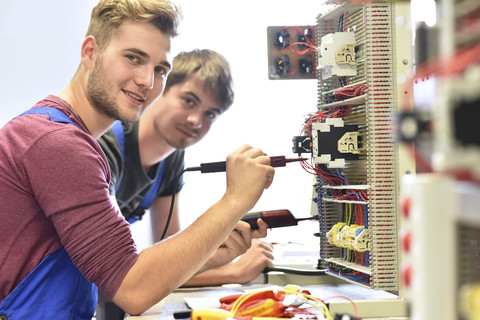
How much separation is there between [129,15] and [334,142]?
627 millimetres

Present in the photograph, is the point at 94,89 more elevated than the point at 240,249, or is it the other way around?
the point at 94,89

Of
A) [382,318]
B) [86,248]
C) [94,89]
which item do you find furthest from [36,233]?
[382,318]

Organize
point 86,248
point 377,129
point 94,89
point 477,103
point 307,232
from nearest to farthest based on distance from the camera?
point 477,103
point 86,248
point 377,129
point 94,89
point 307,232

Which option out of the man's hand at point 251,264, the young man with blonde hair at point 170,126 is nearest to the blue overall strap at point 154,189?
the young man with blonde hair at point 170,126

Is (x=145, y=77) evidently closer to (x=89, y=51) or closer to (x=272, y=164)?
(x=89, y=51)

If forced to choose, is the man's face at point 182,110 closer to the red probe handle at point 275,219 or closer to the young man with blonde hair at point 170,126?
the young man with blonde hair at point 170,126

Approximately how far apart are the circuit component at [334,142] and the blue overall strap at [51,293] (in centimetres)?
67

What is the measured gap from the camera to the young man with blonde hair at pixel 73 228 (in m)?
1.08

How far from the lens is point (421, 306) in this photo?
46cm

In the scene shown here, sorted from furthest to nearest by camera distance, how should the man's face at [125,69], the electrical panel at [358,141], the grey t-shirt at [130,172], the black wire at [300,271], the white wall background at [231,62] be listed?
the white wall background at [231,62]
the grey t-shirt at [130,172]
the black wire at [300,271]
the man's face at [125,69]
the electrical panel at [358,141]

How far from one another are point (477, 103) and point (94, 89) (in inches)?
43.8

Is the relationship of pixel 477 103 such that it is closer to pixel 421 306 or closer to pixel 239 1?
pixel 421 306

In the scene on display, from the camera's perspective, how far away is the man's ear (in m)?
1.39

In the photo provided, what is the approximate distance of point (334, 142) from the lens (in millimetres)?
1385
